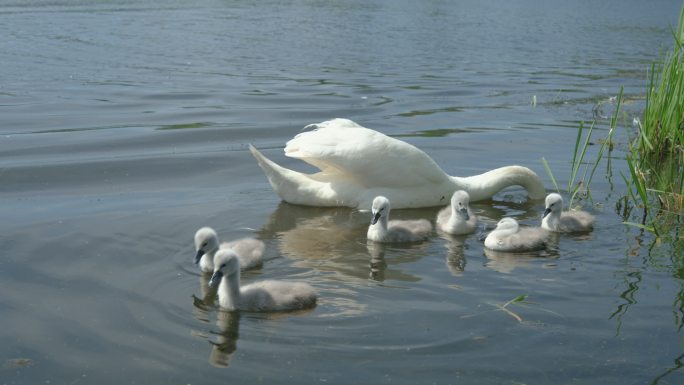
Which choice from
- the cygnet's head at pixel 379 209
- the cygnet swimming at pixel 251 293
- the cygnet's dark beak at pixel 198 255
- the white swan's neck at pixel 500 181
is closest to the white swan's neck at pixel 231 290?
the cygnet swimming at pixel 251 293

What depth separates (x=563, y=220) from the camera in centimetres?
820

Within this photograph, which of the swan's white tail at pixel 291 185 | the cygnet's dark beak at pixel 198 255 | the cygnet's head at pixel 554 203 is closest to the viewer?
the cygnet's dark beak at pixel 198 255

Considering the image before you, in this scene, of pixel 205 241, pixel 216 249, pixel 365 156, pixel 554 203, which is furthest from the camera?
pixel 365 156

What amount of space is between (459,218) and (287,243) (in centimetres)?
147

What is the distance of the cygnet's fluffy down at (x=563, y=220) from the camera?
8148 mm

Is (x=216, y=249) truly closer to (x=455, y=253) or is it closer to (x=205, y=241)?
(x=205, y=241)

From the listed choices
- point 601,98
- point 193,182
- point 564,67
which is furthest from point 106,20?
point 193,182

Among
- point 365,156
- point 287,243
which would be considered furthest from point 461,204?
point 287,243

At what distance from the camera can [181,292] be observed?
6.63 meters

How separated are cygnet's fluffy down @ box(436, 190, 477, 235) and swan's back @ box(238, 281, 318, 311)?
7.30 feet

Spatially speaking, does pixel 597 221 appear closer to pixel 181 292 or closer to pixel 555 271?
pixel 555 271

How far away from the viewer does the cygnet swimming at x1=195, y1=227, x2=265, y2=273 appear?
6.89 meters

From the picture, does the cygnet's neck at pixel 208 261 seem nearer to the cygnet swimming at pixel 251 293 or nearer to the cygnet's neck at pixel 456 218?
the cygnet swimming at pixel 251 293

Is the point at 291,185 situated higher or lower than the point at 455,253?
higher
